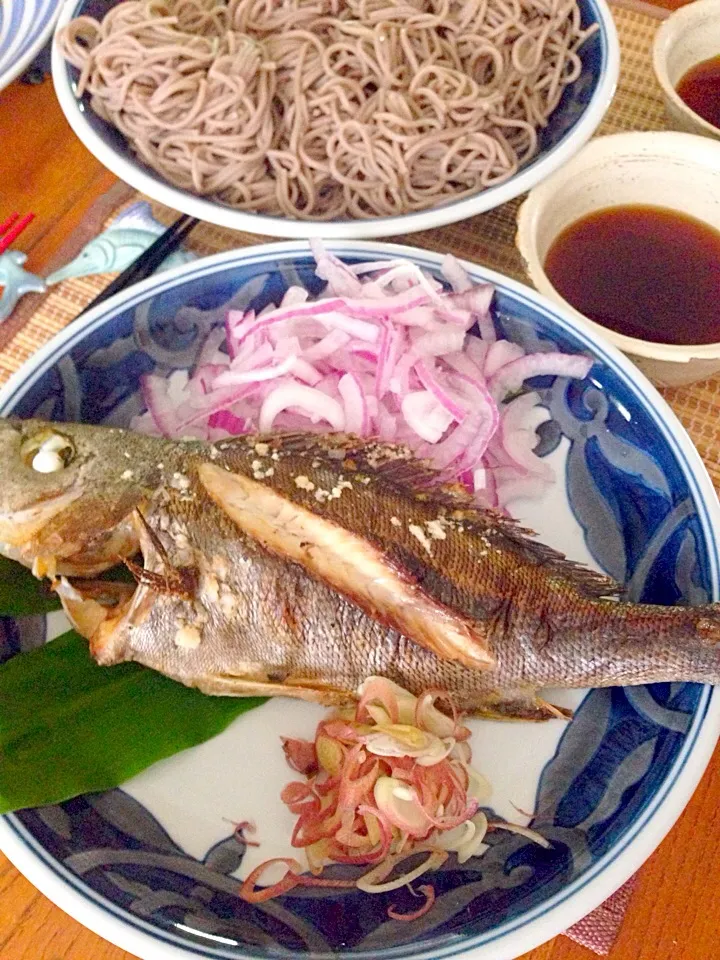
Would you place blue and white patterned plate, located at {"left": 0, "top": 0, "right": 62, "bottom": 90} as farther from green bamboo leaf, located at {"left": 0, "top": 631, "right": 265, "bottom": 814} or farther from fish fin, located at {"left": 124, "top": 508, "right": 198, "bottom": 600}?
green bamboo leaf, located at {"left": 0, "top": 631, "right": 265, "bottom": 814}

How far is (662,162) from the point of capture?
1.62 meters

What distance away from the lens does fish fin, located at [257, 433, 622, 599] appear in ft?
3.76

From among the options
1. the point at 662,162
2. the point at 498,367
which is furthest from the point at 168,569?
the point at 662,162

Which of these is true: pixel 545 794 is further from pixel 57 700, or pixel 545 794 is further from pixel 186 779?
pixel 57 700

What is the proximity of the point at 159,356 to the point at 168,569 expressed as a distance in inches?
21.9

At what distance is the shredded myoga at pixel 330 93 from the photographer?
65.7 inches

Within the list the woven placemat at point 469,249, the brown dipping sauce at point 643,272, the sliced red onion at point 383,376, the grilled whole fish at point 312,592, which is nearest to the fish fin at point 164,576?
the grilled whole fish at point 312,592

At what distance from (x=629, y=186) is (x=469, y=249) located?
38 centimetres

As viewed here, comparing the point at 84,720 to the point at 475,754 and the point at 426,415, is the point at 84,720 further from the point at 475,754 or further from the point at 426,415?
the point at 426,415

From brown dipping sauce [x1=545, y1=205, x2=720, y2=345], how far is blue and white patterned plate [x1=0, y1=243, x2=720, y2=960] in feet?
0.83

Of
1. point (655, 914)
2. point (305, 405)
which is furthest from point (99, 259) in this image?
point (655, 914)

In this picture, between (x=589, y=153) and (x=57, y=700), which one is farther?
(x=589, y=153)

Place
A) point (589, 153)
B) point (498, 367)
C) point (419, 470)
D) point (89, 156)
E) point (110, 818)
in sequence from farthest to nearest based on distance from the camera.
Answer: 1. point (89, 156)
2. point (589, 153)
3. point (498, 367)
4. point (419, 470)
5. point (110, 818)

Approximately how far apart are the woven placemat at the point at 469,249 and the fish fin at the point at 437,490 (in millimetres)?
551
